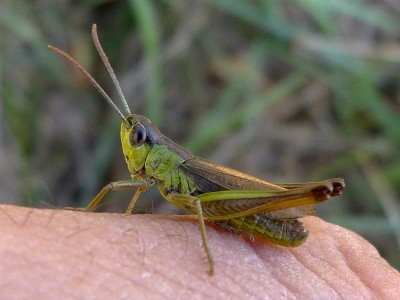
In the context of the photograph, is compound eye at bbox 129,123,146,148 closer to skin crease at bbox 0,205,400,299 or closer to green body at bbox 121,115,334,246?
green body at bbox 121,115,334,246

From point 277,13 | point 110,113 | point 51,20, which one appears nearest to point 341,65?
point 277,13

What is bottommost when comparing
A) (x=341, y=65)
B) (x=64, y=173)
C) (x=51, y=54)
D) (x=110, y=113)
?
(x=64, y=173)

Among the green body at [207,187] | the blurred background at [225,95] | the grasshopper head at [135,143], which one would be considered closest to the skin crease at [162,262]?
the green body at [207,187]

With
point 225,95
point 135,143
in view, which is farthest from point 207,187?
point 225,95

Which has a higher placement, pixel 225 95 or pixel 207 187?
pixel 225 95

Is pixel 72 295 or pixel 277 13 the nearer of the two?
pixel 72 295

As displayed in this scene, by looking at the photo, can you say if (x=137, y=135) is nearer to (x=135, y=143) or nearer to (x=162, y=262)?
(x=135, y=143)

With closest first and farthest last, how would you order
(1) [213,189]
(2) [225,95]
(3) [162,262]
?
(3) [162,262] → (1) [213,189] → (2) [225,95]

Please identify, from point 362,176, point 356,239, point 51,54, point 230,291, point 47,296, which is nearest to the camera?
point 47,296

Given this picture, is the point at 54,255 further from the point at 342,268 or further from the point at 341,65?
the point at 341,65
